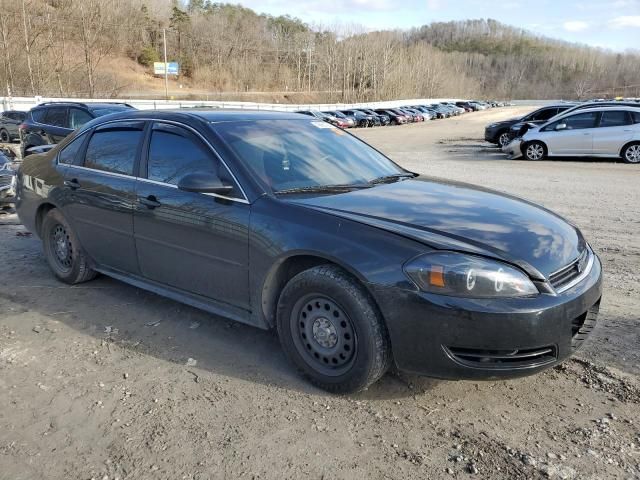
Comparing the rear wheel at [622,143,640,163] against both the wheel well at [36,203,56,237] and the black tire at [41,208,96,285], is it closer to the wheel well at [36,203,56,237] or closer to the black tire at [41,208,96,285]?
the black tire at [41,208,96,285]

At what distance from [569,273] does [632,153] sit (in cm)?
1493

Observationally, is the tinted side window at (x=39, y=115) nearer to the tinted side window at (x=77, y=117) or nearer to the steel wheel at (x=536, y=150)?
the tinted side window at (x=77, y=117)

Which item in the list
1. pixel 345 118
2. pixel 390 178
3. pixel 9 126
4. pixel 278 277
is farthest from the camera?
pixel 345 118

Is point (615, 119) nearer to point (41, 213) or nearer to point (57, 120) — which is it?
point (57, 120)

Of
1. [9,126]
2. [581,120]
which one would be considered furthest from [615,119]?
[9,126]

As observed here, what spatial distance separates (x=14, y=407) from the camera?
3285mm

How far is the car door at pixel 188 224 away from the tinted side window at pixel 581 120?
49.9ft

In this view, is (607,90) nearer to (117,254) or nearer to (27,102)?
(27,102)

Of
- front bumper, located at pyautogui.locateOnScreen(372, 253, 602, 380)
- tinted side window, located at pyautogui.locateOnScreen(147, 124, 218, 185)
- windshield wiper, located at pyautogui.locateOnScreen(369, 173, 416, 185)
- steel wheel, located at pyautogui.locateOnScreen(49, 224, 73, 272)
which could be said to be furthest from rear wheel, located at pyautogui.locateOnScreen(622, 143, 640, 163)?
steel wheel, located at pyautogui.locateOnScreen(49, 224, 73, 272)

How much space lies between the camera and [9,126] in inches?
907

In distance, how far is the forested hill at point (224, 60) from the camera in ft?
202

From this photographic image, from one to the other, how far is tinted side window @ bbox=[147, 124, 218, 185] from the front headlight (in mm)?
1674

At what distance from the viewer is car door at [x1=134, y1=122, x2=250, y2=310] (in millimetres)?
3754

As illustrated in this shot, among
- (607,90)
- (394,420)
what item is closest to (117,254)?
(394,420)
